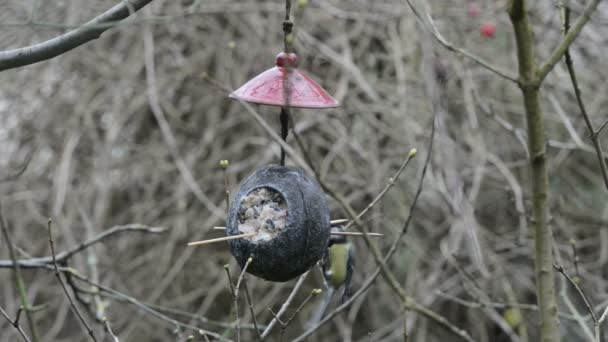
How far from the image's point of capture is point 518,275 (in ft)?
10.9

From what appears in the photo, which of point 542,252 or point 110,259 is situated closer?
point 542,252

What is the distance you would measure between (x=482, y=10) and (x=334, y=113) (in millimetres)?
900

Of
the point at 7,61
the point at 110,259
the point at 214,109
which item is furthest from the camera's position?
the point at 214,109

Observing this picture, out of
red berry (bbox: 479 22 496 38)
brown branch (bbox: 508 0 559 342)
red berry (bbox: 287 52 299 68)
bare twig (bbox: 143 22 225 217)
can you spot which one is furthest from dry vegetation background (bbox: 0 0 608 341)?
brown branch (bbox: 508 0 559 342)

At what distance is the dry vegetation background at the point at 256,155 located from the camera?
300cm

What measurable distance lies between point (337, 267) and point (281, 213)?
14.3 inches

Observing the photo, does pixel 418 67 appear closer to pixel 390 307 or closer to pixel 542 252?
pixel 390 307

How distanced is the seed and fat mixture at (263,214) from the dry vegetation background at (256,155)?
1.52m

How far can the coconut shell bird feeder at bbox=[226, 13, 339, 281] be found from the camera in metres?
1.31

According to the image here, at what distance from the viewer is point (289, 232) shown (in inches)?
51.6

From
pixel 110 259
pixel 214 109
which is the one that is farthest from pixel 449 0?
pixel 110 259

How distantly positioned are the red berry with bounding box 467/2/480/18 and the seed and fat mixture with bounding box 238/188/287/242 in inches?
85.0

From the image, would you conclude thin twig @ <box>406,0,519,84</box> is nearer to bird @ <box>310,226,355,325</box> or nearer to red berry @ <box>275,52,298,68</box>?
red berry @ <box>275,52,298,68</box>

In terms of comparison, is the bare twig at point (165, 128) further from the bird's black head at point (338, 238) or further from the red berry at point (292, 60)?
the red berry at point (292, 60)
